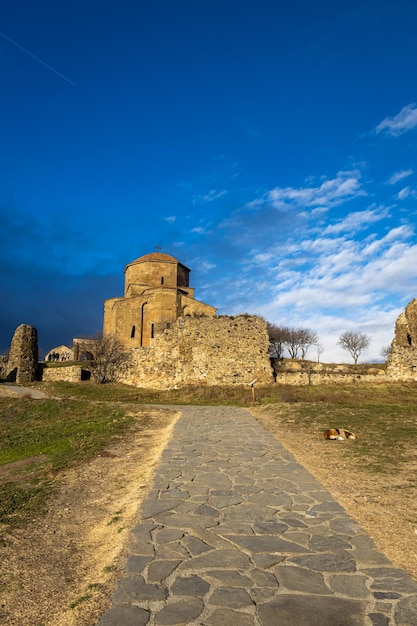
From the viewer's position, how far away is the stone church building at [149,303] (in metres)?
36.5

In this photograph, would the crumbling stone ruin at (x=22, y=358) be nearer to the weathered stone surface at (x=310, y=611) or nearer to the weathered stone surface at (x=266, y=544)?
the weathered stone surface at (x=266, y=544)

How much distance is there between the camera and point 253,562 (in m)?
3.44

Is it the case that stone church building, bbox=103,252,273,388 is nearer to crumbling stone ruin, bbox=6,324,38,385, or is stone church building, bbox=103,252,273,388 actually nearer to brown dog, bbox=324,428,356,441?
crumbling stone ruin, bbox=6,324,38,385

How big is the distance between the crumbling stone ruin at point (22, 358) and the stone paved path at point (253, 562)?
26194 mm

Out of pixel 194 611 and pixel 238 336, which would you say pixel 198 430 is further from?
pixel 238 336

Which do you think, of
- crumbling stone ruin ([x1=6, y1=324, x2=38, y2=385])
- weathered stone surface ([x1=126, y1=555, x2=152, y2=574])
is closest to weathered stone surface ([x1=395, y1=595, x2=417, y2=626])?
weathered stone surface ([x1=126, y1=555, x2=152, y2=574])

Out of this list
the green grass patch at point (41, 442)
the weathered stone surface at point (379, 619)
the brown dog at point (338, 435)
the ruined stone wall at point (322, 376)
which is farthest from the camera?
the ruined stone wall at point (322, 376)

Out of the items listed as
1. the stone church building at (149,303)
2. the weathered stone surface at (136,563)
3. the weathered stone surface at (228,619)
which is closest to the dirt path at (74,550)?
the weathered stone surface at (136,563)

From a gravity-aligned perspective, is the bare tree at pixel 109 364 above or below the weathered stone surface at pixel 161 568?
above

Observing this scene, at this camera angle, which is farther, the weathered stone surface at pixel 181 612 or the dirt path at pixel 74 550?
the dirt path at pixel 74 550

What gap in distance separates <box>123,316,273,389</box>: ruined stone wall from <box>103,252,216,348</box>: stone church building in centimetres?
945

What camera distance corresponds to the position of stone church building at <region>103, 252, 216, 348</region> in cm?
3647

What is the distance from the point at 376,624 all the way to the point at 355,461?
17.4 feet

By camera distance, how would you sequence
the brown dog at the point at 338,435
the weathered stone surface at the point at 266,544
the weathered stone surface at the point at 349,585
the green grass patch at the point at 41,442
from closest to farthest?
the weathered stone surface at the point at 349,585 < the weathered stone surface at the point at 266,544 < the green grass patch at the point at 41,442 < the brown dog at the point at 338,435
